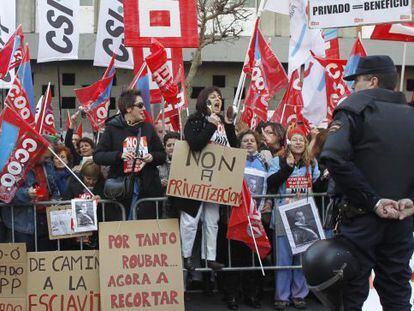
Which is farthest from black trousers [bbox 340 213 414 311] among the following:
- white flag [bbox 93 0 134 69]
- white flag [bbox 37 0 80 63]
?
white flag [bbox 37 0 80 63]

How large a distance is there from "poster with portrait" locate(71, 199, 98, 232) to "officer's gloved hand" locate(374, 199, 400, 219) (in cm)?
319

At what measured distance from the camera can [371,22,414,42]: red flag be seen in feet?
28.5

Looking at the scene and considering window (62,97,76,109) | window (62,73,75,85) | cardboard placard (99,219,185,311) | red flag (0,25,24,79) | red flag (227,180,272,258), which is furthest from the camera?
window (62,73,75,85)

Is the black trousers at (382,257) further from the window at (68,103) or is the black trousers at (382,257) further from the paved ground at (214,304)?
the window at (68,103)

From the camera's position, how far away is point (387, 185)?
15.6 ft

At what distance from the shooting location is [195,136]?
22.7 feet

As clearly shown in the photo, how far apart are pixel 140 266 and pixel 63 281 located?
28.1 inches

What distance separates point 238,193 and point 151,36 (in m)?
2.15

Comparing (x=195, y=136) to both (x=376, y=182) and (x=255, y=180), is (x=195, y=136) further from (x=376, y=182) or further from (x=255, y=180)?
(x=376, y=182)

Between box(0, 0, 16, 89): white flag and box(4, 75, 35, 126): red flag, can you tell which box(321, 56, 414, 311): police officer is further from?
box(0, 0, 16, 89): white flag

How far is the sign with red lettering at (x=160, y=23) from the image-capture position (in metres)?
8.21

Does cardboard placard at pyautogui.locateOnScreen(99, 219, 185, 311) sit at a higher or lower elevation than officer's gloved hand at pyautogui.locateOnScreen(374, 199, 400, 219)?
lower

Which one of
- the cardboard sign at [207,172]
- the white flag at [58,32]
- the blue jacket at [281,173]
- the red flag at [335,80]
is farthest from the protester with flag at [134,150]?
the white flag at [58,32]

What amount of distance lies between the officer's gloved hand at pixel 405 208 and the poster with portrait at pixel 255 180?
117 inches
